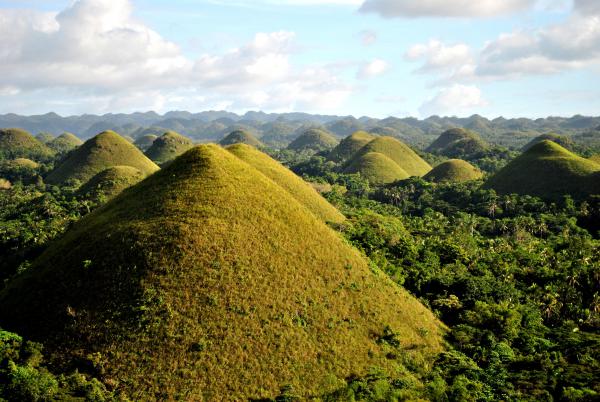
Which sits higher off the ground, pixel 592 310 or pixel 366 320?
pixel 366 320

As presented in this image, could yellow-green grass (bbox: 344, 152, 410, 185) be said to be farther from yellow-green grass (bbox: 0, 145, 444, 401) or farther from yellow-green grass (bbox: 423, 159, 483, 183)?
yellow-green grass (bbox: 0, 145, 444, 401)

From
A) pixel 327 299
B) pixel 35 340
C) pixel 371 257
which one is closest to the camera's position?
pixel 35 340

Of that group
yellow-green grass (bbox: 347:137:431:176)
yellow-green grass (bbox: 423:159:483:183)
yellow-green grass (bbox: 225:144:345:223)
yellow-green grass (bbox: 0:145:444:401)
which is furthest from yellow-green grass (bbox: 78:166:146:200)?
yellow-green grass (bbox: 423:159:483:183)

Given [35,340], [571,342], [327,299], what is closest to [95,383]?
[35,340]

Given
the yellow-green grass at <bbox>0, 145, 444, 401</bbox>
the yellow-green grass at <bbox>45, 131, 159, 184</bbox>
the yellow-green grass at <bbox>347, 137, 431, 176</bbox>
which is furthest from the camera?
the yellow-green grass at <bbox>347, 137, 431, 176</bbox>

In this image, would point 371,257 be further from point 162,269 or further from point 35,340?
point 35,340

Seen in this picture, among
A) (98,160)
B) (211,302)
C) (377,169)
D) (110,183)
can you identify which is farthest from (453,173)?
(211,302)

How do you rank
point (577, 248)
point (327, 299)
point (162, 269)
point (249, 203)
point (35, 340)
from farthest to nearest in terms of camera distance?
point (577, 248) → point (249, 203) → point (327, 299) → point (162, 269) → point (35, 340)
